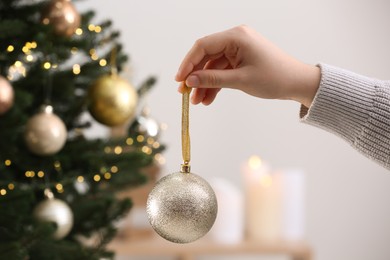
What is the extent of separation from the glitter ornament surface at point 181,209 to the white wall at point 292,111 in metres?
1.59

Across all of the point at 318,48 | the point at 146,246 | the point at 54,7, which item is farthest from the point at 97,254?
the point at 318,48

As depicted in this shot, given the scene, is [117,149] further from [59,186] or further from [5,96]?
[5,96]

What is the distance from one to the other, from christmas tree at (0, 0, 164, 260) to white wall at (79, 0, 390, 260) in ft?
2.75

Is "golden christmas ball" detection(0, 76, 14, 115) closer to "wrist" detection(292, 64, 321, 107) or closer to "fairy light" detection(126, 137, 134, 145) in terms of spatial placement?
"fairy light" detection(126, 137, 134, 145)

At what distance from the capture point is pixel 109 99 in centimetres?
128

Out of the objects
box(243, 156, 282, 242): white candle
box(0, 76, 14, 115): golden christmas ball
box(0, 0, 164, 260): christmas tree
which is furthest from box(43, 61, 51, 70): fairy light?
box(243, 156, 282, 242): white candle

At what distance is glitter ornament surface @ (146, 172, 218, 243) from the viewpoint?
2.02 ft

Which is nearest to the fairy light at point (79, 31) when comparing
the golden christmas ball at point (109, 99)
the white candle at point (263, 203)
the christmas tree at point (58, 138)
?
the christmas tree at point (58, 138)

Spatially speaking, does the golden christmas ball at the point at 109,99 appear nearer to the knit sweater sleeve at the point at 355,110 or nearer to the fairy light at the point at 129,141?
the fairy light at the point at 129,141

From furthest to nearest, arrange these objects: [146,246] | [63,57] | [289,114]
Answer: [289,114], [146,246], [63,57]

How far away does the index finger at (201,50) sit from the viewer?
26.0 inches

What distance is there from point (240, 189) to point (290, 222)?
12.4 inches

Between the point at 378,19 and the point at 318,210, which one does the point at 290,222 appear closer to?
the point at 318,210

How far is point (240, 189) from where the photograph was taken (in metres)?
2.26
